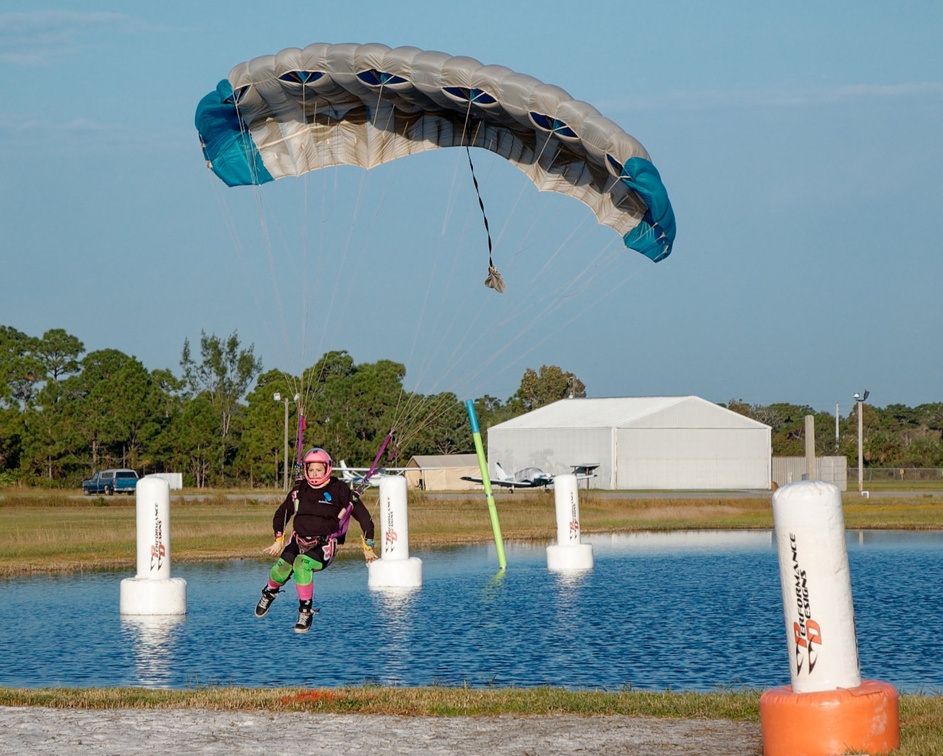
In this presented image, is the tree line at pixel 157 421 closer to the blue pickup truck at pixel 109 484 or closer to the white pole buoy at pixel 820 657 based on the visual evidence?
the blue pickup truck at pixel 109 484

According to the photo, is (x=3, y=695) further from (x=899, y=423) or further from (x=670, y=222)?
(x=899, y=423)

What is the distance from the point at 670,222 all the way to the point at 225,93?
25.0 ft

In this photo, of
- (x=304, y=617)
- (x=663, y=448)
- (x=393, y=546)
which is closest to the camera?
(x=304, y=617)

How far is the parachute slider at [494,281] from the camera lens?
21.1 meters

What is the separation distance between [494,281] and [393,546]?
9065mm

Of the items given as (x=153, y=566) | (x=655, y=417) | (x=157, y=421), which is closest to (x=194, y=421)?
(x=157, y=421)

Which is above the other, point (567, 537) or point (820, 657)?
point (820, 657)

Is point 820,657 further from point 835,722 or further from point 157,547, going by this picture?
point 157,547

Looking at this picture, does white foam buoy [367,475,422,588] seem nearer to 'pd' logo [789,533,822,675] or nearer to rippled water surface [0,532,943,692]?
rippled water surface [0,532,943,692]

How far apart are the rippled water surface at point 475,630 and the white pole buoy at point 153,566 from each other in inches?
17.8

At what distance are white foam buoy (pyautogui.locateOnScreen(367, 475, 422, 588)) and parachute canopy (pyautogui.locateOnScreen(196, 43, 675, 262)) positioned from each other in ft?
27.9

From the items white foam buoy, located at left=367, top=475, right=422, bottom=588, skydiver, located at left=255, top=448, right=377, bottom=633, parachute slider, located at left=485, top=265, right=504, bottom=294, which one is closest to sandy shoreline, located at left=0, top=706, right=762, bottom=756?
skydiver, located at left=255, top=448, right=377, bottom=633

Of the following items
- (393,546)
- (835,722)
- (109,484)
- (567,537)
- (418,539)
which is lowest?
(418,539)

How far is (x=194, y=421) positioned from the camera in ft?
313
